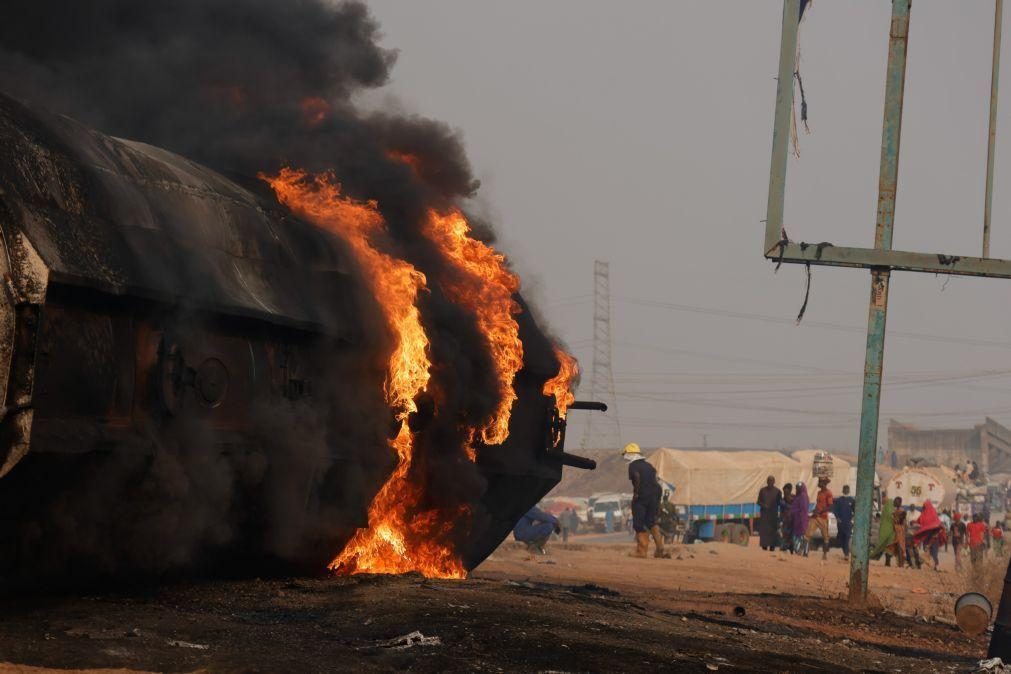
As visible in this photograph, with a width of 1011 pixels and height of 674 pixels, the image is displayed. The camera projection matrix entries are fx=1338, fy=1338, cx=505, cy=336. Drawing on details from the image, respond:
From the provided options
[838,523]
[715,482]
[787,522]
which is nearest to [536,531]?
[787,522]

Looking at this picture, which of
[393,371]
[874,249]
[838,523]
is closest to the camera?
[393,371]

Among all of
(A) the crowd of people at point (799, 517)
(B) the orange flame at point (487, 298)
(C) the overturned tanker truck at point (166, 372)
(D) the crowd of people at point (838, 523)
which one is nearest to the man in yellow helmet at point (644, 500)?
(D) the crowd of people at point (838, 523)

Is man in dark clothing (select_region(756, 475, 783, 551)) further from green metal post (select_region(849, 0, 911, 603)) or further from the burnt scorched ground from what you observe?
the burnt scorched ground

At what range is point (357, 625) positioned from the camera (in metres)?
8.62

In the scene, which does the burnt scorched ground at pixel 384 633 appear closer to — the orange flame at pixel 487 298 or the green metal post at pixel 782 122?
the orange flame at pixel 487 298

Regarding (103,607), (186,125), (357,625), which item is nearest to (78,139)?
(103,607)

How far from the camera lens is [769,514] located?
32.7m

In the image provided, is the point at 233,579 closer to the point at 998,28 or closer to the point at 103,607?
the point at 103,607

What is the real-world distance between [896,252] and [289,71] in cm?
759

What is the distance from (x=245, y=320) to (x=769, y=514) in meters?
24.6

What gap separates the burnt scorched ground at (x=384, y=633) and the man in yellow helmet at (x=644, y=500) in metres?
12.2

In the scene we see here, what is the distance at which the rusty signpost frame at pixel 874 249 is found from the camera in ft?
52.9

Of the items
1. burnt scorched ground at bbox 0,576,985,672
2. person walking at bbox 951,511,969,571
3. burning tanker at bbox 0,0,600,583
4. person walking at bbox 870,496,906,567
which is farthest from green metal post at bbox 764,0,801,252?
person walking at bbox 951,511,969,571

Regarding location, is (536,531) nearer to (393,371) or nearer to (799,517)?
(799,517)
